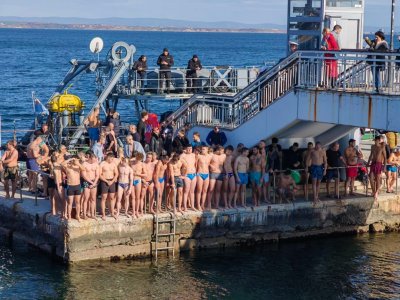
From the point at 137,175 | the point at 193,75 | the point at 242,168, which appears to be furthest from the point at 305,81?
the point at 193,75

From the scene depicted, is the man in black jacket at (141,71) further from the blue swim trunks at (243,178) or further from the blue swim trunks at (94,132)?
the blue swim trunks at (243,178)

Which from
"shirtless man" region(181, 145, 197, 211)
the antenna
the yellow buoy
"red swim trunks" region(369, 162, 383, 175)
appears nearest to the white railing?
"shirtless man" region(181, 145, 197, 211)

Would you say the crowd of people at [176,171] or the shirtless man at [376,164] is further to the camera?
the shirtless man at [376,164]

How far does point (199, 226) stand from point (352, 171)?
4.34m

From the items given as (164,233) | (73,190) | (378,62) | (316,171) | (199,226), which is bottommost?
(164,233)

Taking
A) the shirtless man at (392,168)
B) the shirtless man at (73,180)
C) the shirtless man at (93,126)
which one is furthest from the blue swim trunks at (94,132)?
the shirtless man at (392,168)

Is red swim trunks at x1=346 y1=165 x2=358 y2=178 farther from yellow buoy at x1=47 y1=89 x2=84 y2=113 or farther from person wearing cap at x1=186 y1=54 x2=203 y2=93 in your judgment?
yellow buoy at x1=47 y1=89 x2=84 y2=113

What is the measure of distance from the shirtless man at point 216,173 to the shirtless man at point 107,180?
2341mm

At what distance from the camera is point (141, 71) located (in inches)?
1061

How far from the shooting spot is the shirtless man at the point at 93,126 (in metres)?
24.1

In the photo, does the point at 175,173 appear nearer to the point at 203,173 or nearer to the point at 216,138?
the point at 203,173

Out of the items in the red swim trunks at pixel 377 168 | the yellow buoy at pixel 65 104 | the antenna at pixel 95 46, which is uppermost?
the antenna at pixel 95 46

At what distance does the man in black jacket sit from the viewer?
26.8 m

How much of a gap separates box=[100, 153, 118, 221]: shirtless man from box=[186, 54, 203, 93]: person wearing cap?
9.02 meters
